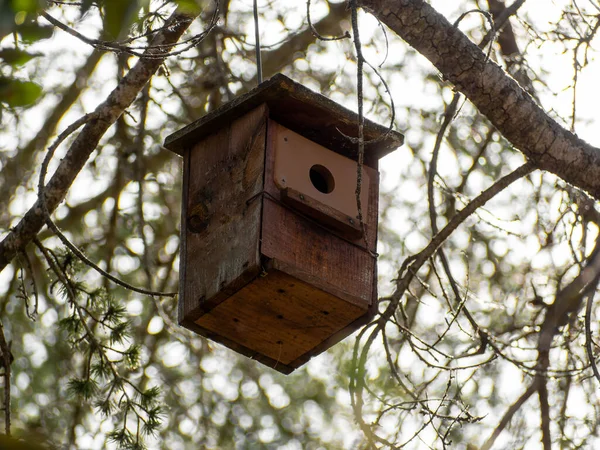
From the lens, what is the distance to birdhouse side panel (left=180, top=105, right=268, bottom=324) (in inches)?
117

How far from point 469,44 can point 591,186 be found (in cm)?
63

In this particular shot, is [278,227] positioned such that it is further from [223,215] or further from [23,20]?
[23,20]

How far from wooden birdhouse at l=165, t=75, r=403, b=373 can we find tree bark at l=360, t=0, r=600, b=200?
296 mm

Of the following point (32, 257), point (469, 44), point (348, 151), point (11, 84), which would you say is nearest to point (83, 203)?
point (32, 257)

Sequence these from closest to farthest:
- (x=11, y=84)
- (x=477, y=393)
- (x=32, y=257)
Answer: (x=11, y=84) → (x=477, y=393) → (x=32, y=257)

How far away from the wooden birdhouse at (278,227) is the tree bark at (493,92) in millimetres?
296

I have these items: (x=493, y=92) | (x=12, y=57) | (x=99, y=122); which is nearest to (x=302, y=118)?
(x=493, y=92)

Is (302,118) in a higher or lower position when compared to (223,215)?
higher

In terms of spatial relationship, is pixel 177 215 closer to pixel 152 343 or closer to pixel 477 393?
pixel 152 343

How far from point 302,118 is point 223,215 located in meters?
0.39

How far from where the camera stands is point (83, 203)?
6004mm

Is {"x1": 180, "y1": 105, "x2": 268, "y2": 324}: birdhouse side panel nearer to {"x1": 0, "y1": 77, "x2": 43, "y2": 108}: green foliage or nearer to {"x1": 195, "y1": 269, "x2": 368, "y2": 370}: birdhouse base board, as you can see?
{"x1": 195, "y1": 269, "x2": 368, "y2": 370}: birdhouse base board

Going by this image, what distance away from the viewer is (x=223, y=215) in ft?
10.2

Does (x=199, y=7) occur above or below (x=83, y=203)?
below
